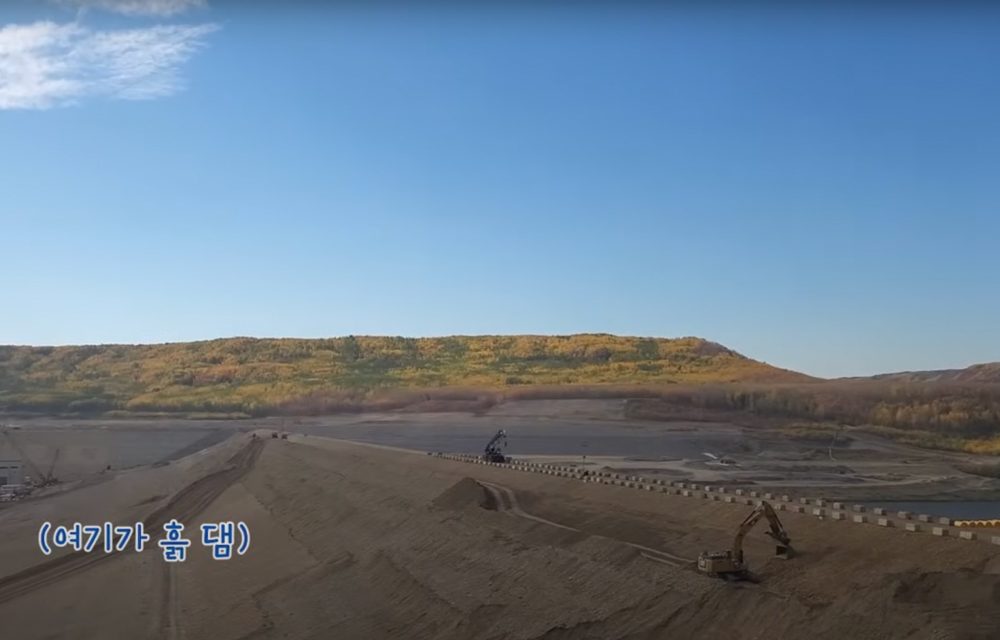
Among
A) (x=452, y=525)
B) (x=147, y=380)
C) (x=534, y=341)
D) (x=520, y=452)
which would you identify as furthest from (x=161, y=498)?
(x=534, y=341)

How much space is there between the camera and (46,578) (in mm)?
30453

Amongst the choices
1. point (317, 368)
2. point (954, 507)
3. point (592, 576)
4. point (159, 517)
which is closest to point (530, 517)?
point (592, 576)

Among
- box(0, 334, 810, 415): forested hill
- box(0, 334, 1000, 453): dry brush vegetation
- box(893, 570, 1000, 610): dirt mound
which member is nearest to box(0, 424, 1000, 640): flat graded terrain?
box(893, 570, 1000, 610): dirt mound

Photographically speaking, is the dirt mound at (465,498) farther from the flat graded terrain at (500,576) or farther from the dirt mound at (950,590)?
the dirt mound at (950,590)

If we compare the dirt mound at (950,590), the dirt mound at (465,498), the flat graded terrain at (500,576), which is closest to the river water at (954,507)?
the flat graded terrain at (500,576)

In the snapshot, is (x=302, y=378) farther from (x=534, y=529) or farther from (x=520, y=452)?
(x=534, y=529)

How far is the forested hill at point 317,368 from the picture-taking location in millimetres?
97000

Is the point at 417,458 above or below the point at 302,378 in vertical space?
below

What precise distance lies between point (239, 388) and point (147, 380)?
9.67 meters

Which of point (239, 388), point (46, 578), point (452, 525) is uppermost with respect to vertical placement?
point (239, 388)

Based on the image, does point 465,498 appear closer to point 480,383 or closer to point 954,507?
point 954,507

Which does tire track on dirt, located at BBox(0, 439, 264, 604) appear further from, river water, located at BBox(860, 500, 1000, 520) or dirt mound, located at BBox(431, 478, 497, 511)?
river water, located at BBox(860, 500, 1000, 520)

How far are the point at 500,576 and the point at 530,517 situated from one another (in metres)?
8.87

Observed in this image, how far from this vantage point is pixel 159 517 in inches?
1722
